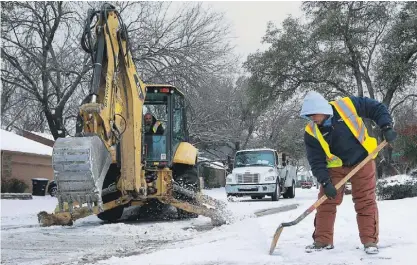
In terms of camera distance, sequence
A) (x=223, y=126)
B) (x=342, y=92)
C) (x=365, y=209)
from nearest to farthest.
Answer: (x=365, y=209) → (x=342, y=92) → (x=223, y=126)

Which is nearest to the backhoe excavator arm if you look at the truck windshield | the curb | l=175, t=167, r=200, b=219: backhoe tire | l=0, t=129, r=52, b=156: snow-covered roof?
l=175, t=167, r=200, b=219: backhoe tire

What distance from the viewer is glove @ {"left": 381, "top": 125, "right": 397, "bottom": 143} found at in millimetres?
5453

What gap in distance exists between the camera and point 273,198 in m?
20.8

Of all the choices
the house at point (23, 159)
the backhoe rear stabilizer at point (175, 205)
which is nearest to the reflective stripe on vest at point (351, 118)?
the backhoe rear stabilizer at point (175, 205)

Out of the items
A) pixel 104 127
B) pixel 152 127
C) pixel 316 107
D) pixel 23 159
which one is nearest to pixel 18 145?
pixel 23 159

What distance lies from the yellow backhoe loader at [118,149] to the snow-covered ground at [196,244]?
55cm

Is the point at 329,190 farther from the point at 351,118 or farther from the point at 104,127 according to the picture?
the point at 104,127

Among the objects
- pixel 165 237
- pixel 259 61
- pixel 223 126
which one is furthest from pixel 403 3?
pixel 165 237

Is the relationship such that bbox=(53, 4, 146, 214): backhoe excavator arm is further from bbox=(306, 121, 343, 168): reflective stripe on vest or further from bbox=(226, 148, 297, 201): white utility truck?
bbox=(226, 148, 297, 201): white utility truck

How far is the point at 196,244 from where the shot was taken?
711 cm

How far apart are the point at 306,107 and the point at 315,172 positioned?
0.68m

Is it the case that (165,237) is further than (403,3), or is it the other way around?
(403,3)

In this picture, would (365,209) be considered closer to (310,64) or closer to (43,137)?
(310,64)

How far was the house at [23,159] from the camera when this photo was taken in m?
26.6
